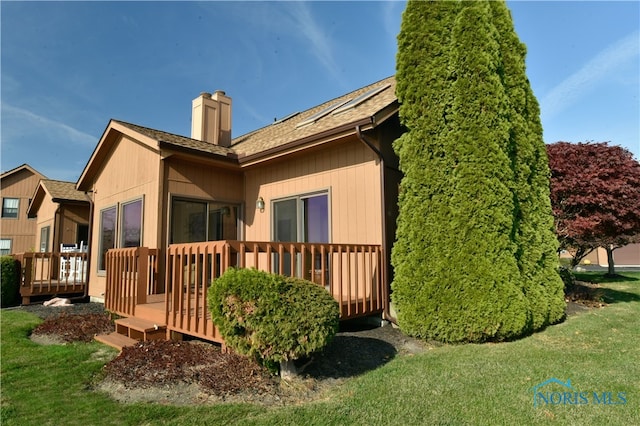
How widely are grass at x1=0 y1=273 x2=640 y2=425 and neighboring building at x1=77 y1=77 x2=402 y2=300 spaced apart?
7.68 ft

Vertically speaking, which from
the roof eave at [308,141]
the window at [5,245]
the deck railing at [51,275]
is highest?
the roof eave at [308,141]

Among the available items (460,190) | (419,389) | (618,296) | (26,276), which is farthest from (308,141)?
(618,296)

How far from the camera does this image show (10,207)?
25.5 metres

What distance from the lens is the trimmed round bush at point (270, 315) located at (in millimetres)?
3205

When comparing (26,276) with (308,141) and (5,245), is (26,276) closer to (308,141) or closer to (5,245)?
(308,141)

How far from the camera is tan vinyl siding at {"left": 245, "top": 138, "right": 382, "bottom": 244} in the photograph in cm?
613

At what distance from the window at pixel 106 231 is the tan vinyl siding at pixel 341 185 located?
397cm

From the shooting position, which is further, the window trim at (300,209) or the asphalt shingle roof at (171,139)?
the asphalt shingle roof at (171,139)

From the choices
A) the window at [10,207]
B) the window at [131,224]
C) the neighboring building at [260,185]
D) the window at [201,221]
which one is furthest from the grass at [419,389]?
the window at [10,207]

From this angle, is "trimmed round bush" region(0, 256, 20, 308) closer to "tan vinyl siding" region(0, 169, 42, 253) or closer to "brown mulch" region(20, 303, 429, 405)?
"brown mulch" region(20, 303, 429, 405)

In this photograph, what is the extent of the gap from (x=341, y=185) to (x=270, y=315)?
12.2 feet

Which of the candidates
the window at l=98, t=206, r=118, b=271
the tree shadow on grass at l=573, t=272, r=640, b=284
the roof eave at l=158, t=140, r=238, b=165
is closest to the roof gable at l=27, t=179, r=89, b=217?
the window at l=98, t=206, r=118, b=271

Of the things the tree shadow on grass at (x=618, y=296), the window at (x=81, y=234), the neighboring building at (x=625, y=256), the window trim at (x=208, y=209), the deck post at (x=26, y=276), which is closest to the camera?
the window trim at (x=208, y=209)

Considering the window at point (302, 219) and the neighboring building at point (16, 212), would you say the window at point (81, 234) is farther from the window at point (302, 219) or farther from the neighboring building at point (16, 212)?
the neighboring building at point (16, 212)
